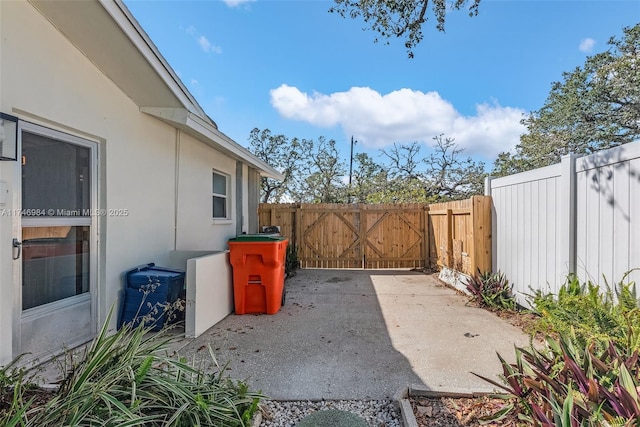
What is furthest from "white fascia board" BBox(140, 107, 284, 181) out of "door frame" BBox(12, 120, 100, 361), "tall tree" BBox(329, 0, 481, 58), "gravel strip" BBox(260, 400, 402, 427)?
"gravel strip" BBox(260, 400, 402, 427)

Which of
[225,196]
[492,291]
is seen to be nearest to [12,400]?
[225,196]

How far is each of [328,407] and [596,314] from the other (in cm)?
255

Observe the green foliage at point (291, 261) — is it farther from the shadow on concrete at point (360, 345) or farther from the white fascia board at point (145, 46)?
the white fascia board at point (145, 46)

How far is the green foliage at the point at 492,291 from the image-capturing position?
16.2 ft

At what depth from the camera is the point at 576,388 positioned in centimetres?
188

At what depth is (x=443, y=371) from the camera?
2.94 meters

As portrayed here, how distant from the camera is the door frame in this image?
2.65 m

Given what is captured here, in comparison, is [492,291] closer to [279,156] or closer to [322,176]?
[322,176]

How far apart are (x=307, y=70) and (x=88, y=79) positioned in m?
8.83

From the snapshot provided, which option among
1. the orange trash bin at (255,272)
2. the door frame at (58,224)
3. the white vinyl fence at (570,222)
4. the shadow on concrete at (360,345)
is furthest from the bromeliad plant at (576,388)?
the orange trash bin at (255,272)

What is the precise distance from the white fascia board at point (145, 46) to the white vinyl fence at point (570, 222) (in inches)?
197

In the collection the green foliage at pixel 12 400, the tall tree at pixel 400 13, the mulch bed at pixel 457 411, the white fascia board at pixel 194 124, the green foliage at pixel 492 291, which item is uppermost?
the tall tree at pixel 400 13

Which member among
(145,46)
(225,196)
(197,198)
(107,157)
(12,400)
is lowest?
(12,400)

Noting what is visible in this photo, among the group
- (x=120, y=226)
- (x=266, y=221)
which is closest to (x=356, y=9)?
(x=120, y=226)
